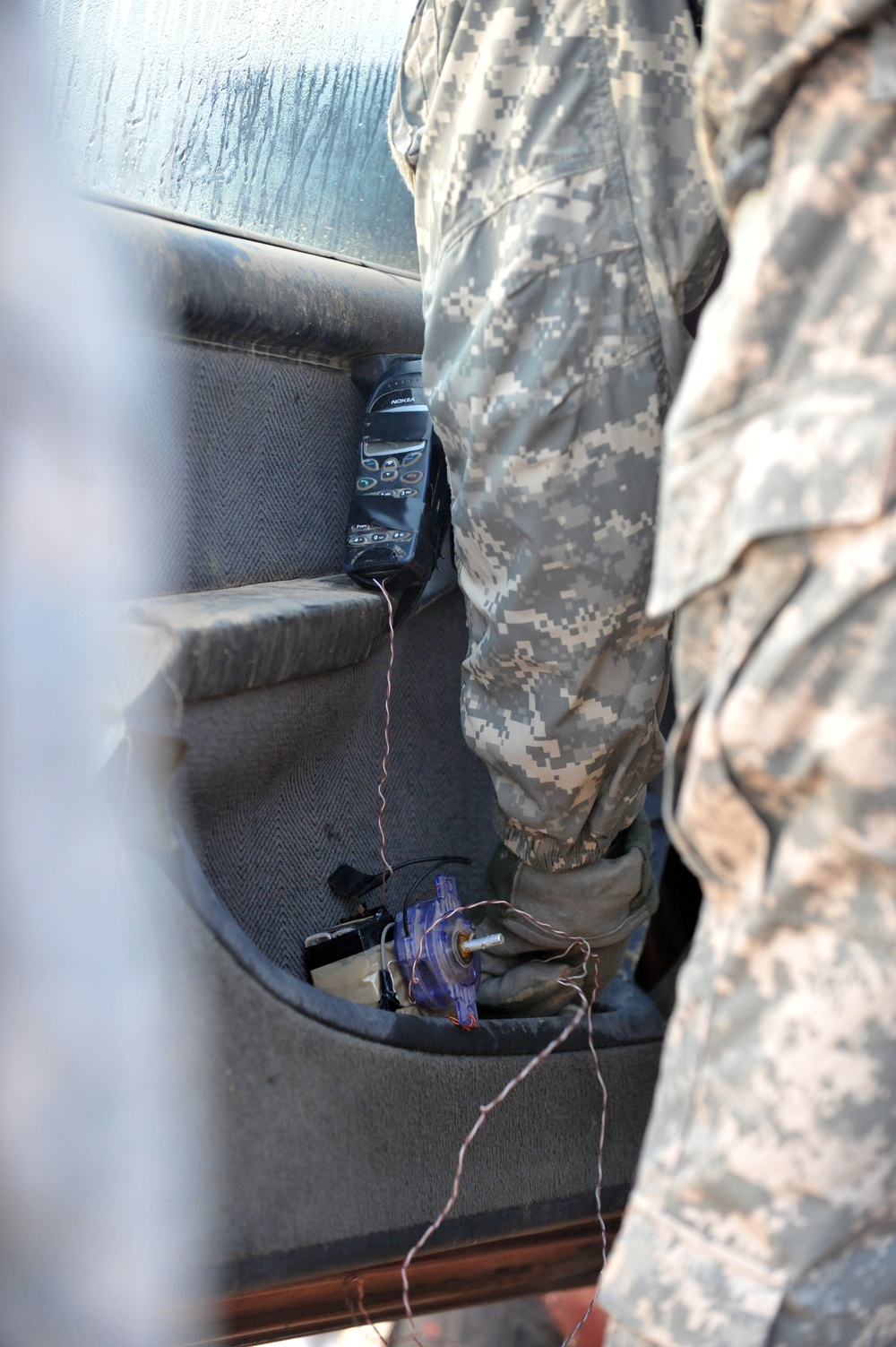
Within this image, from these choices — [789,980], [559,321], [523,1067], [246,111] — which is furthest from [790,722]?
[246,111]

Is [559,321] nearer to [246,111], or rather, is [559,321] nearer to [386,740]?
[386,740]

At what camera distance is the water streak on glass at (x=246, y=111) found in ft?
3.46

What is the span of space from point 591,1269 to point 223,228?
1.05m

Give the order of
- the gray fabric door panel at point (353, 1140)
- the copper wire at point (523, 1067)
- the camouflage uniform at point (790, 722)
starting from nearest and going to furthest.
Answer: the camouflage uniform at point (790, 722) < the gray fabric door panel at point (353, 1140) < the copper wire at point (523, 1067)

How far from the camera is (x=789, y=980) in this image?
0.53 meters

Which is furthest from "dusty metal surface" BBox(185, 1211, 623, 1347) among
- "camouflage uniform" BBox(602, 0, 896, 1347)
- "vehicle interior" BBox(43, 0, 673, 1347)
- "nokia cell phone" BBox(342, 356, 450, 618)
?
"nokia cell phone" BBox(342, 356, 450, 618)

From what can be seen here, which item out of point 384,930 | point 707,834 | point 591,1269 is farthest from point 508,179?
point 591,1269

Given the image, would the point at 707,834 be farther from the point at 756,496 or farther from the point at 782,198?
the point at 782,198

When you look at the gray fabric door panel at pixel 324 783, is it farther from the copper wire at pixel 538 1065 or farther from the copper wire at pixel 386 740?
the copper wire at pixel 538 1065

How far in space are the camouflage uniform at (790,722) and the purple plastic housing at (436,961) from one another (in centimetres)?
43

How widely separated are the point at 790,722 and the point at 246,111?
102 centimetres

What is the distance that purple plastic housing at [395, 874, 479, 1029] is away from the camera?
3.26 ft

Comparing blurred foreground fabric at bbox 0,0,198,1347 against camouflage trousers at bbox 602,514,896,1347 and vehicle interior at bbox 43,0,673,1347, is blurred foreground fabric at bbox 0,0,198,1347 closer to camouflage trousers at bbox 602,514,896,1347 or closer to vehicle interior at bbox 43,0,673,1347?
vehicle interior at bbox 43,0,673,1347

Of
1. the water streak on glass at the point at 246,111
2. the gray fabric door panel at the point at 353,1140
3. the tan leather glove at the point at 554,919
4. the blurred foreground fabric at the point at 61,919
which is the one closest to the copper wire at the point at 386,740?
the tan leather glove at the point at 554,919
